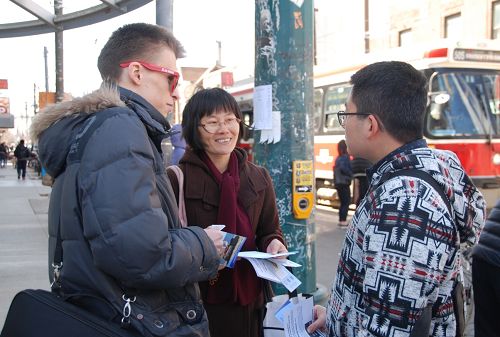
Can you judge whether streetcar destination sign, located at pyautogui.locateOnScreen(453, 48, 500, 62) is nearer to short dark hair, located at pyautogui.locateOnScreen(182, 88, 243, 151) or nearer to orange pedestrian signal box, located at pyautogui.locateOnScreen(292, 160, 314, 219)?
orange pedestrian signal box, located at pyautogui.locateOnScreen(292, 160, 314, 219)

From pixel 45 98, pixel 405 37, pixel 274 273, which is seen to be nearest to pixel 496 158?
pixel 274 273

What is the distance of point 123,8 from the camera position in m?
5.10

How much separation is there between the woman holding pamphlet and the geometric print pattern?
3.37 ft

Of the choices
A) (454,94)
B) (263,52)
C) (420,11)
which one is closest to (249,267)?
(263,52)

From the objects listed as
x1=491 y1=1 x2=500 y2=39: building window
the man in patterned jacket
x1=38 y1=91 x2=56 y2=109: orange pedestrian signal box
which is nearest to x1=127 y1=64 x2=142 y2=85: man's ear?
the man in patterned jacket

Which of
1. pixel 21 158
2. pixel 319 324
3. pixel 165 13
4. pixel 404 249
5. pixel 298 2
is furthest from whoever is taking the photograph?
pixel 21 158

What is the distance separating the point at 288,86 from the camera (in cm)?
374

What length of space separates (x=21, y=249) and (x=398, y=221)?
6859 millimetres

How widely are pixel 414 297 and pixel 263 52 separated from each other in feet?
8.64

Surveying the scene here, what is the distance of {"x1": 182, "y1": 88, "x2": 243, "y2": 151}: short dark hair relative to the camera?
9.43ft

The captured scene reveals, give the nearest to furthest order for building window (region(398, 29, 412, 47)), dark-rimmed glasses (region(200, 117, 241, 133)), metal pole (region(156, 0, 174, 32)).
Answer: dark-rimmed glasses (region(200, 117, 241, 133)) < metal pole (region(156, 0, 174, 32)) < building window (region(398, 29, 412, 47))

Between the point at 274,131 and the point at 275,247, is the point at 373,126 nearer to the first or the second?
the point at 275,247

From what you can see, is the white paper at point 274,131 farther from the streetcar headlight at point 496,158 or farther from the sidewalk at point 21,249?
the streetcar headlight at point 496,158

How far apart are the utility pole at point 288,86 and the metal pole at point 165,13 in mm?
3049
